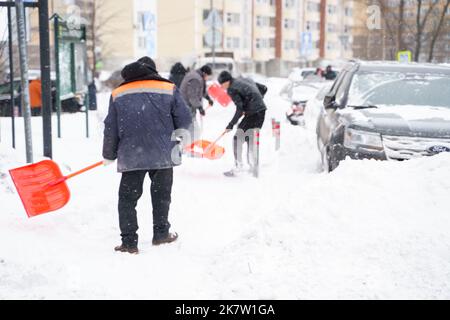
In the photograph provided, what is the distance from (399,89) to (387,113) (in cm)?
93

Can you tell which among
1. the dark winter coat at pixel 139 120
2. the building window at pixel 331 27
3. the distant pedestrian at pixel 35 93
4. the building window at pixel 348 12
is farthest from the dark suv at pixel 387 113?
the building window at pixel 348 12

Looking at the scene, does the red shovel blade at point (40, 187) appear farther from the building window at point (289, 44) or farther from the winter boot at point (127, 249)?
the building window at point (289, 44)

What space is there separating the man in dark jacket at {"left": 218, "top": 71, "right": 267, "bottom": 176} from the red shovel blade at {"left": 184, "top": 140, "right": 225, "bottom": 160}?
0.35m

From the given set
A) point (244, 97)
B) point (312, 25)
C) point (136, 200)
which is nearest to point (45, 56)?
point (244, 97)

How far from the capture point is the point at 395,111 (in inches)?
278

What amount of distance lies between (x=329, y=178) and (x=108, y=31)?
160 ft

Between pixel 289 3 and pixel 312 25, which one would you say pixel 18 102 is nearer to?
pixel 289 3

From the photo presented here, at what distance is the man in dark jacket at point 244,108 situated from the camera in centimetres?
853

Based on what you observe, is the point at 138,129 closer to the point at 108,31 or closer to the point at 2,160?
the point at 2,160

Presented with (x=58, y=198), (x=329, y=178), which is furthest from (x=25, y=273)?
(x=329, y=178)

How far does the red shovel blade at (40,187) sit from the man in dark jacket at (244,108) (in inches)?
129

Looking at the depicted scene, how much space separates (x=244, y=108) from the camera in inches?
340

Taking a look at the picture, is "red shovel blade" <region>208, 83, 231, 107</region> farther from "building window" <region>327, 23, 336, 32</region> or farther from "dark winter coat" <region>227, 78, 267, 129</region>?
"building window" <region>327, 23, 336, 32</region>

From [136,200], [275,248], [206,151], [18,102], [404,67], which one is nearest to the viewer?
[275,248]
